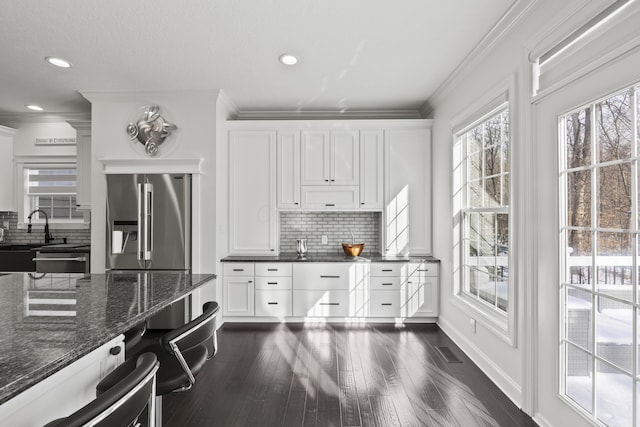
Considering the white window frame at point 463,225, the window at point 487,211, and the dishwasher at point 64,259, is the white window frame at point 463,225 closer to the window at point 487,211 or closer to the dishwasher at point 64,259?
the window at point 487,211

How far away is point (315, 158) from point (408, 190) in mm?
1241

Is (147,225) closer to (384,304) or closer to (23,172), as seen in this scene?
(23,172)

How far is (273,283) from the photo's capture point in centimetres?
427

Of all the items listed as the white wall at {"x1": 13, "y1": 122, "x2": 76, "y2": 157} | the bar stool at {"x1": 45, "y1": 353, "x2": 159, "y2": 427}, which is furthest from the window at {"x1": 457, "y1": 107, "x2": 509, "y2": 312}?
the white wall at {"x1": 13, "y1": 122, "x2": 76, "y2": 157}

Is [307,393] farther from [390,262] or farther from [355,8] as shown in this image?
[355,8]

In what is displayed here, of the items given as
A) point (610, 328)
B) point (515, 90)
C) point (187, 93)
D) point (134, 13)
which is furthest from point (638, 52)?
point (187, 93)

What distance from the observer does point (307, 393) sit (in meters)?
2.59

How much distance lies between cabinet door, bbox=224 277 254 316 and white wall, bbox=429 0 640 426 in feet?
8.42

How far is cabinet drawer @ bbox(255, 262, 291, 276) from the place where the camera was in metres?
4.27

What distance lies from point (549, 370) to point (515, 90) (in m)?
A: 1.85

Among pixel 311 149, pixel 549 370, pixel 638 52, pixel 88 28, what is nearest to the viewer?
pixel 638 52

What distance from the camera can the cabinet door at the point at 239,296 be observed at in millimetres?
4273

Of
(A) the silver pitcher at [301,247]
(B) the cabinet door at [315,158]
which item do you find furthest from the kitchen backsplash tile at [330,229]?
(B) the cabinet door at [315,158]

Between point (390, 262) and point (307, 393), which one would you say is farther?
point (390, 262)
